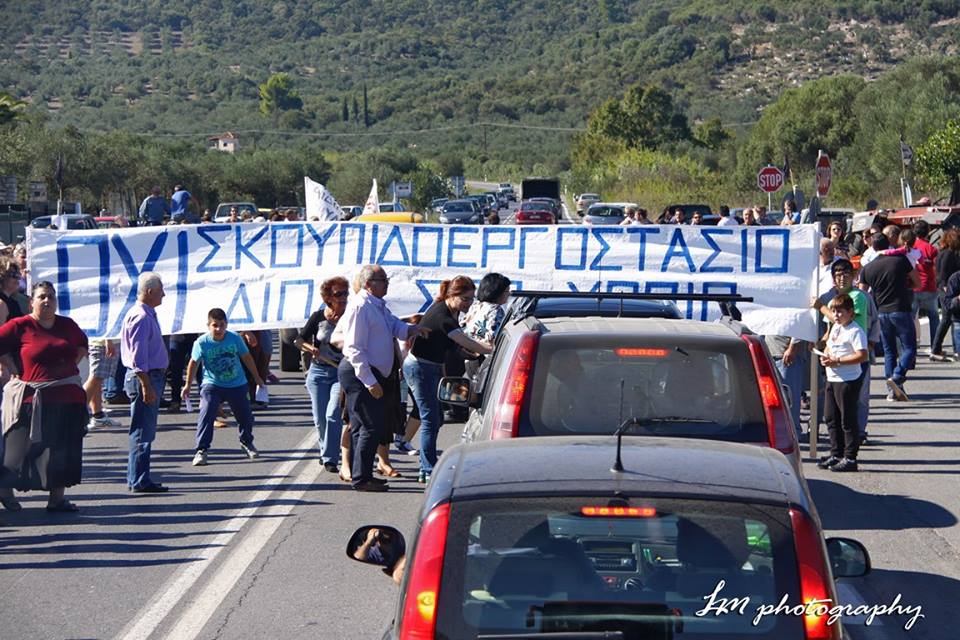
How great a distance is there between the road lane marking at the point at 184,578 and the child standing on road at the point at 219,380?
34.5 inches

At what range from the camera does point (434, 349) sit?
1116cm

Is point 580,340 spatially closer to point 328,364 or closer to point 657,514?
point 657,514

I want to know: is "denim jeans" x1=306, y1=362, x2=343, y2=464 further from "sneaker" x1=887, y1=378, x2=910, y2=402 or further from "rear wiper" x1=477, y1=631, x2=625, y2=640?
"rear wiper" x1=477, y1=631, x2=625, y2=640

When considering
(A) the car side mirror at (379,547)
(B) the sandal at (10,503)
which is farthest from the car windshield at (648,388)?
(B) the sandal at (10,503)

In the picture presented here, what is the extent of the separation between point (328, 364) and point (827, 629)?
334 inches

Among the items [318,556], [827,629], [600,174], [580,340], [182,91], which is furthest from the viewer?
[182,91]

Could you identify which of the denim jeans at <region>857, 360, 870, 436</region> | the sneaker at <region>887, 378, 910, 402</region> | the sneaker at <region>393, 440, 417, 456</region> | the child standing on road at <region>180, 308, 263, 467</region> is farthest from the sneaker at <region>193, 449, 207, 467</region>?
the sneaker at <region>887, 378, 910, 402</region>

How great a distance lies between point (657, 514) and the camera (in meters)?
3.70

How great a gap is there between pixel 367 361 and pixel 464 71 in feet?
628

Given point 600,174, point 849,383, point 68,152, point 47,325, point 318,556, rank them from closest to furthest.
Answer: point 318,556 < point 47,325 < point 849,383 < point 68,152 < point 600,174

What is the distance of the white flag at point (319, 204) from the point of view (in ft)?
63.7

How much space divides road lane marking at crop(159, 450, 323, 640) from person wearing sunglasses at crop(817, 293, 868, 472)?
445cm

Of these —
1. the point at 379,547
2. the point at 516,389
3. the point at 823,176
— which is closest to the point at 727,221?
the point at 823,176

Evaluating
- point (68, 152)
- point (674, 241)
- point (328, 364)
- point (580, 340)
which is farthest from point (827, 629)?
point (68, 152)
